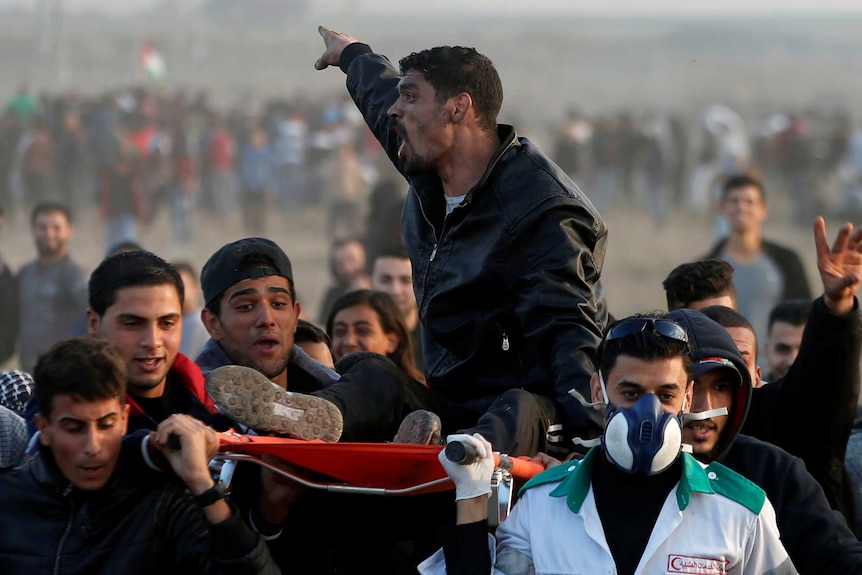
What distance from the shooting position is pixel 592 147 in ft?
78.2

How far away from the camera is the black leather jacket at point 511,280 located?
202 inches

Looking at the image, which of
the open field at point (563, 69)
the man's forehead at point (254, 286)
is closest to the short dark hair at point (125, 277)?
the man's forehead at point (254, 286)

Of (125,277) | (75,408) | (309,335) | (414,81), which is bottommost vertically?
(75,408)

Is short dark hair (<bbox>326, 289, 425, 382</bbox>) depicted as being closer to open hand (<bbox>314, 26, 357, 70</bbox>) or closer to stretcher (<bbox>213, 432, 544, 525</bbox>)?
open hand (<bbox>314, 26, 357, 70</bbox>)

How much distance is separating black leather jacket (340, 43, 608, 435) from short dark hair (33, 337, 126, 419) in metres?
1.45

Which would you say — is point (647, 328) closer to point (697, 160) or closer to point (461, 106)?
point (461, 106)

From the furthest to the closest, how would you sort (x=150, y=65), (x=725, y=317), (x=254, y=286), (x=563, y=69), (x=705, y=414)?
(x=563, y=69), (x=150, y=65), (x=725, y=317), (x=254, y=286), (x=705, y=414)

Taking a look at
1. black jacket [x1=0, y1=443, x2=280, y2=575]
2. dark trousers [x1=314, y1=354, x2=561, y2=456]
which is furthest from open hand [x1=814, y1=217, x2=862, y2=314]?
black jacket [x1=0, y1=443, x2=280, y2=575]

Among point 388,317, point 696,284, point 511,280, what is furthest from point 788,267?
point 511,280

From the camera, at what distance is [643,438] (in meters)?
3.84

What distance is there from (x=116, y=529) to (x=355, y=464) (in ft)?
2.32

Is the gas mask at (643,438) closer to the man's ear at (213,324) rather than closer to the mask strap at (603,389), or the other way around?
the mask strap at (603,389)

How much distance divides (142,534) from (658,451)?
57.0 inches

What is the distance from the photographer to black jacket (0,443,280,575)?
4.13m
